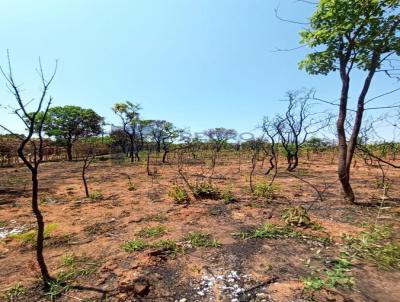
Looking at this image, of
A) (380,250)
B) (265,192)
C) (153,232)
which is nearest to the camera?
(380,250)

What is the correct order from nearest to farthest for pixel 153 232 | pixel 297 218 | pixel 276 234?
1. pixel 276 234
2. pixel 153 232
3. pixel 297 218

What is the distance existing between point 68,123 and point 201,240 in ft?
106

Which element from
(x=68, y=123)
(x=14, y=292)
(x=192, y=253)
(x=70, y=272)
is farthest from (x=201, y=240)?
(x=68, y=123)

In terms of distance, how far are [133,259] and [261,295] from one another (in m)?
1.87

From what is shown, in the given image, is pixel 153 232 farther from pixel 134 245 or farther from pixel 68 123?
pixel 68 123

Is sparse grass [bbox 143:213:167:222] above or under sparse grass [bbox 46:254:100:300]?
above

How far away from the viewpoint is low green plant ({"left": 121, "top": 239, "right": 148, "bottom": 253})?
410 cm

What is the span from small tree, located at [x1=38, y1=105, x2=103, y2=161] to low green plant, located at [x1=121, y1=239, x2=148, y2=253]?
30.8 m

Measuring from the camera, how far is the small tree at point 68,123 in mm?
31391

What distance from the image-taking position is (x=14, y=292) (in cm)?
310

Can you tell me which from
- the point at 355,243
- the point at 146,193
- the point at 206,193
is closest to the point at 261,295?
the point at 355,243

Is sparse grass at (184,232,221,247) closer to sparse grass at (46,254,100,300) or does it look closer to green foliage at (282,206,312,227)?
sparse grass at (46,254,100,300)

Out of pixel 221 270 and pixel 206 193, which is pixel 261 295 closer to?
pixel 221 270

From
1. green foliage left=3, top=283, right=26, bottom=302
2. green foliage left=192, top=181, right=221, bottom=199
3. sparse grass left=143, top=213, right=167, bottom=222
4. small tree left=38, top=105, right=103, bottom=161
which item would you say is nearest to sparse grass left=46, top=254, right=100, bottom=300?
green foliage left=3, top=283, right=26, bottom=302
